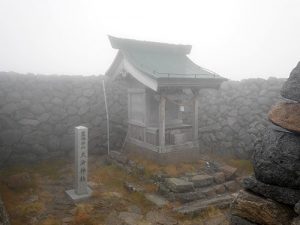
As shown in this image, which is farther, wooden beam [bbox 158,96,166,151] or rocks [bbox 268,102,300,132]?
wooden beam [bbox 158,96,166,151]

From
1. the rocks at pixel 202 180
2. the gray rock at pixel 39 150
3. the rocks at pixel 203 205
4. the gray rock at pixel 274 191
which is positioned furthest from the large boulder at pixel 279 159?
the gray rock at pixel 39 150

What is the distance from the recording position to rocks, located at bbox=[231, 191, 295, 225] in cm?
267

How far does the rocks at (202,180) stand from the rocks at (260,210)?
5.17 metres

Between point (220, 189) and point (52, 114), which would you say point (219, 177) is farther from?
point (52, 114)

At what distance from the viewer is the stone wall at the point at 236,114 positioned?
442 inches

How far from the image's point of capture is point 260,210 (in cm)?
277

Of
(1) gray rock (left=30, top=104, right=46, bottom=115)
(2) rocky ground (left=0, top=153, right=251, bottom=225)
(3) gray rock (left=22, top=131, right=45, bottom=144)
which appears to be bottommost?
(2) rocky ground (left=0, top=153, right=251, bottom=225)

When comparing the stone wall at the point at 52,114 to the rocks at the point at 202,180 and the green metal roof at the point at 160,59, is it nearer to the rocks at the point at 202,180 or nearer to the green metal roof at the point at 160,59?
the green metal roof at the point at 160,59

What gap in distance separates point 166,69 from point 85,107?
4343 millimetres

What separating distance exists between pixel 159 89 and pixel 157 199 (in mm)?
3297

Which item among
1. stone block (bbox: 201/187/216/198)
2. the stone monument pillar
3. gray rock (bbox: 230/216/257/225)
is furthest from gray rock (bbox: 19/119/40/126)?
gray rock (bbox: 230/216/257/225)

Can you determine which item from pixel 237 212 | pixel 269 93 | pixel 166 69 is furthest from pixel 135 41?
pixel 237 212

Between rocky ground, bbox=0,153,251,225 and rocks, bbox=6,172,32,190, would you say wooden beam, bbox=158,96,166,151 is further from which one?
rocks, bbox=6,172,32,190

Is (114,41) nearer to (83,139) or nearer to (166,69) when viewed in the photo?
(166,69)
